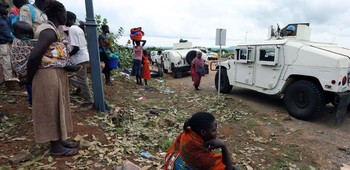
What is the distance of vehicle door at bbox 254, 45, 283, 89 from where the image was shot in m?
6.59

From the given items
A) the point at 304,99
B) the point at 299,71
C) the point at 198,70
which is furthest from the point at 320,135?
the point at 198,70

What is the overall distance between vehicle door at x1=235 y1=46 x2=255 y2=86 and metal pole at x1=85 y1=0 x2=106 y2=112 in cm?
485

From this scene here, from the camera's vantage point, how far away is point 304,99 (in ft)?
19.9

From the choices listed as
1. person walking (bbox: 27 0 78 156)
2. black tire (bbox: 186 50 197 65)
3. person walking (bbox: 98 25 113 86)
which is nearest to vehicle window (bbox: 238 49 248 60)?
Result: person walking (bbox: 98 25 113 86)

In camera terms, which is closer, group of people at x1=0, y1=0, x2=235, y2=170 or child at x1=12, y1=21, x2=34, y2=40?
group of people at x1=0, y1=0, x2=235, y2=170

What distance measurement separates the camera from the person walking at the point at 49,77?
2566 mm

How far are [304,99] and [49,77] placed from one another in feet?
19.1

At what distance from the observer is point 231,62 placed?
28.0 ft

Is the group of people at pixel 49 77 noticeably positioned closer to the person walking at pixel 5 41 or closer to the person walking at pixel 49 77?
the person walking at pixel 49 77

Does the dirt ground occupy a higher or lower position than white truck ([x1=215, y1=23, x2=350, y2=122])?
lower

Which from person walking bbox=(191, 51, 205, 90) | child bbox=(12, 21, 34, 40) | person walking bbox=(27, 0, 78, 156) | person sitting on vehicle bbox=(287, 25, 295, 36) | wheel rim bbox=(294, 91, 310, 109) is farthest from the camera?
person walking bbox=(191, 51, 205, 90)

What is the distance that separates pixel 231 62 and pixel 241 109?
2.08 metres

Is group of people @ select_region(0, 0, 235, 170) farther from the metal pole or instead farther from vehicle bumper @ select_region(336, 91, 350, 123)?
vehicle bumper @ select_region(336, 91, 350, 123)

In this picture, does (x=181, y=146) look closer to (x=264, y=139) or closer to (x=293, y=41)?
(x=264, y=139)
